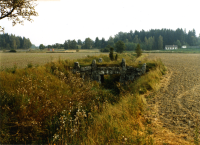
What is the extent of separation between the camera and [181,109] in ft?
19.4

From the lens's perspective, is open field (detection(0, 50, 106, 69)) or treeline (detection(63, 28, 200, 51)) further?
treeline (detection(63, 28, 200, 51))

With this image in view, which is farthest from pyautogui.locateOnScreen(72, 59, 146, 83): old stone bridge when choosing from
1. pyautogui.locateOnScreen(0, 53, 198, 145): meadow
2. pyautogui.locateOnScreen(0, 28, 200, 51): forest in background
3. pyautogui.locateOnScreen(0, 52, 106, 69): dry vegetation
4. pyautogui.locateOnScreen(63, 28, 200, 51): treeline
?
pyautogui.locateOnScreen(63, 28, 200, 51): treeline

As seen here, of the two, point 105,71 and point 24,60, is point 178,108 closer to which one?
point 105,71

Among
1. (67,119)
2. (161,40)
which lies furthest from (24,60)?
(161,40)

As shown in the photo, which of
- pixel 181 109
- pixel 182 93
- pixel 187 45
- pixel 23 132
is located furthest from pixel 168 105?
pixel 187 45

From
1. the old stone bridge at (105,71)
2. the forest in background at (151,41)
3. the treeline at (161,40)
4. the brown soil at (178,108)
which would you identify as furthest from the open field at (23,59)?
the treeline at (161,40)

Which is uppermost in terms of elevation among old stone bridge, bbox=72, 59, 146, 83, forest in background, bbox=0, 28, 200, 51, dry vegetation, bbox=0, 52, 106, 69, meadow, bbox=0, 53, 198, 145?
forest in background, bbox=0, 28, 200, 51

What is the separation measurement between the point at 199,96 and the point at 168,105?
6.50 ft

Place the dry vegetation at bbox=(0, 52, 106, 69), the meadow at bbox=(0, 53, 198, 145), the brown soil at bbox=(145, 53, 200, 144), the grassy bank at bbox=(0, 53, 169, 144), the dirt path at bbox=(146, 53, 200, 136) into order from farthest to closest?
1. the dry vegetation at bbox=(0, 52, 106, 69)
2. the dirt path at bbox=(146, 53, 200, 136)
3. the brown soil at bbox=(145, 53, 200, 144)
4. the grassy bank at bbox=(0, 53, 169, 144)
5. the meadow at bbox=(0, 53, 198, 145)

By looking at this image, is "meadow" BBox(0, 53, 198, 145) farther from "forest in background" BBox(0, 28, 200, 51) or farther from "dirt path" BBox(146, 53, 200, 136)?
"forest in background" BBox(0, 28, 200, 51)

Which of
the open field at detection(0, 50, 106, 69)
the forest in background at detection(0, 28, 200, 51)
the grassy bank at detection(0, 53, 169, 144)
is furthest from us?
the forest in background at detection(0, 28, 200, 51)

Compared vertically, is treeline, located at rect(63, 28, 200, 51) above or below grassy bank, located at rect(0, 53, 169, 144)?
above

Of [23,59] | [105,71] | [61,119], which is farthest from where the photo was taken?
[23,59]

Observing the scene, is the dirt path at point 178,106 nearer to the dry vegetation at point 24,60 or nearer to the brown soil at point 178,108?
the brown soil at point 178,108
